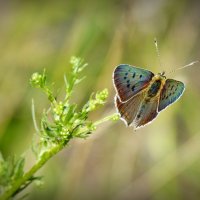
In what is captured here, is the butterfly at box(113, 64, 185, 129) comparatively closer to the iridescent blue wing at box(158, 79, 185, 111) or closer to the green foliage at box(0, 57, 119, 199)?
the iridescent blue wing at box(158, 79, 185, 111)

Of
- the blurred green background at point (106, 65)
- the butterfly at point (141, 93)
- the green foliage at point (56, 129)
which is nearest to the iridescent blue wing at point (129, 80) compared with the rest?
the butterfly at point (141, 93)

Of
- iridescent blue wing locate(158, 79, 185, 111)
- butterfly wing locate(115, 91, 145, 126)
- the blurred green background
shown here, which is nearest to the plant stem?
butterfly wing locate(115, 91, 145, 126)

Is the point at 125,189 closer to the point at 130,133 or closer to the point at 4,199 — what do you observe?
the point at 130,133

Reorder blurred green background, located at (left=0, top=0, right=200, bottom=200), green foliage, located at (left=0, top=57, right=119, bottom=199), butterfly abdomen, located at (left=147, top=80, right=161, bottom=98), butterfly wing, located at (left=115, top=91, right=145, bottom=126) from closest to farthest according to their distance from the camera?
green foliage, located at (left=0, top=57, right=119, bottom=199) < butterfly wing, located at (left=115, top=91, right=145, bottom=126) < butterfly abdomen, located at (left=147, top=80, right=161, bottom=98) < blurred green background, located at (left=0, top=0, right=200, bottom=200)

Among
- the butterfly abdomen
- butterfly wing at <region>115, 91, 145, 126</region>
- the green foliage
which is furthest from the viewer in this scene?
the butterfly abdomen

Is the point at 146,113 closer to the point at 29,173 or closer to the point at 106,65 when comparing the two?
the point at 29,173

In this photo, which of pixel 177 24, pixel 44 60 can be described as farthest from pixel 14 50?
pixel 177 24
